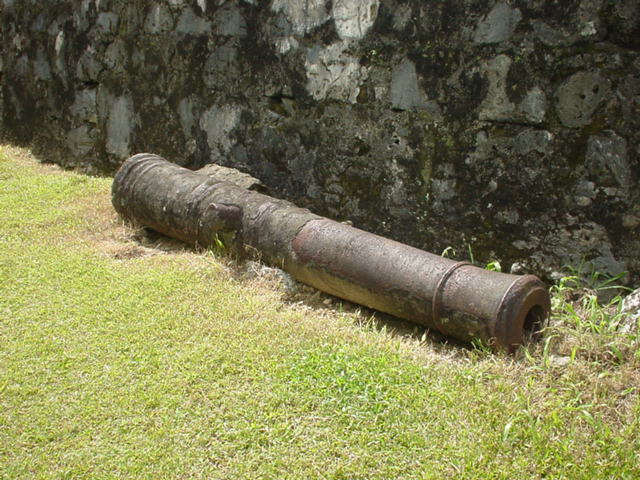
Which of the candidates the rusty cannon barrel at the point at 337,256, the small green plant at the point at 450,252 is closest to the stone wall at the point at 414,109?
the small green plant at the point at 450,252

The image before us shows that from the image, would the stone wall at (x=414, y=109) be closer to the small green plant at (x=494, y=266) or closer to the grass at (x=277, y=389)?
the small green plant at (x=494, y=266)

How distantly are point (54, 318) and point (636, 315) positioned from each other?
9.63 ft

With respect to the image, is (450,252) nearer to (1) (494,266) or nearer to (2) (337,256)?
(1) (494,266)

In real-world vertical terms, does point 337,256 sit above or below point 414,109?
below

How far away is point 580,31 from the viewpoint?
11.6 ft

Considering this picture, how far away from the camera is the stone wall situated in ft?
11.7

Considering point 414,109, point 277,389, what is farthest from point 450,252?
point 277,389

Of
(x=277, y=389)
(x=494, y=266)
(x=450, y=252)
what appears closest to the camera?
(x=277, y=389)

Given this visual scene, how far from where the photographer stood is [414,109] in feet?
13.9

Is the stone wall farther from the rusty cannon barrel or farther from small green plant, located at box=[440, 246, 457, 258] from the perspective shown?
the rusty cannon barrel

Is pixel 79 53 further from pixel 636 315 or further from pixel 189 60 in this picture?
pixel 636 315

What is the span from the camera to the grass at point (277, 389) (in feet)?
8.47

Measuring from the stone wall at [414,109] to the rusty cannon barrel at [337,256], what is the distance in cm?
51

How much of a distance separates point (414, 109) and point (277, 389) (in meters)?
2.08
